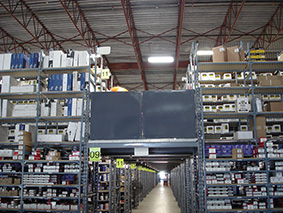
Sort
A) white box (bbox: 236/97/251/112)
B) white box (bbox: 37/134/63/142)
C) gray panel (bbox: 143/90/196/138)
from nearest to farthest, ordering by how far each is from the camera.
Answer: gray panel (bbox: 143/90/196/138), white box (bbox: 37/134/63/142), white box (bbox: 236/97/251/112)

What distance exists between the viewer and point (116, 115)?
768 centimetres

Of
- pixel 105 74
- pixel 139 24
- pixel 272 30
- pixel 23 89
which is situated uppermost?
pixel 272 30

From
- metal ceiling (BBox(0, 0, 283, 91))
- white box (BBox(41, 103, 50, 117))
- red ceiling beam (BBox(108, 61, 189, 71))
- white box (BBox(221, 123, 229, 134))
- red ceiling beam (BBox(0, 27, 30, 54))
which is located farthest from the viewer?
red ceiling beam (BBox(108, 61, 189, 71))

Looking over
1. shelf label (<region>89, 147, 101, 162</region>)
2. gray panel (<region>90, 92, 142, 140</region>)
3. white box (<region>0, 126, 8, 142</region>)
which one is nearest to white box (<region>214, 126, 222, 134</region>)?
gray panel (<region>90, 92, 142, 140</region>)

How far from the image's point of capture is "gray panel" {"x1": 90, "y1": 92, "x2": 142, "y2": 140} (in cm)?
758

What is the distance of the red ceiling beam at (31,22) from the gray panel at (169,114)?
867cm

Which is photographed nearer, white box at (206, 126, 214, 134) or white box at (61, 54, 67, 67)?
white box at (61, 54, 67, 67)

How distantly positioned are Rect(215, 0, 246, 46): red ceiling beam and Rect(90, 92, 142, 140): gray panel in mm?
7390

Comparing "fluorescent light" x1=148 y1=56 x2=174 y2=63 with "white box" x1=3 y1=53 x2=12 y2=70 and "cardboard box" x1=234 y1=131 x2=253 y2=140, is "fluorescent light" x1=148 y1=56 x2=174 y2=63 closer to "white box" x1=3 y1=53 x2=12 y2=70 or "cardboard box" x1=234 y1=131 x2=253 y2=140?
"cardboard box" x1=234 y1=131 x2=253 y2=140

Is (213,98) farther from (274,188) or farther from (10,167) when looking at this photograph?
(10,167)

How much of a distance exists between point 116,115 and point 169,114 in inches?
54.6

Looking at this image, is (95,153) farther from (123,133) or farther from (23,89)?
(23,89)

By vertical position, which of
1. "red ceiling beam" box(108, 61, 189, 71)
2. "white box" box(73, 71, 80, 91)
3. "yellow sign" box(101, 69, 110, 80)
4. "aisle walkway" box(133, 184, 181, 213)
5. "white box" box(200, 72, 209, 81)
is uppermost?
"red ceiling beam" box(108, 61, 189, 71)

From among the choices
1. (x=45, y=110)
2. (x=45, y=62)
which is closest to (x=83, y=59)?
(x=45, y=62)
